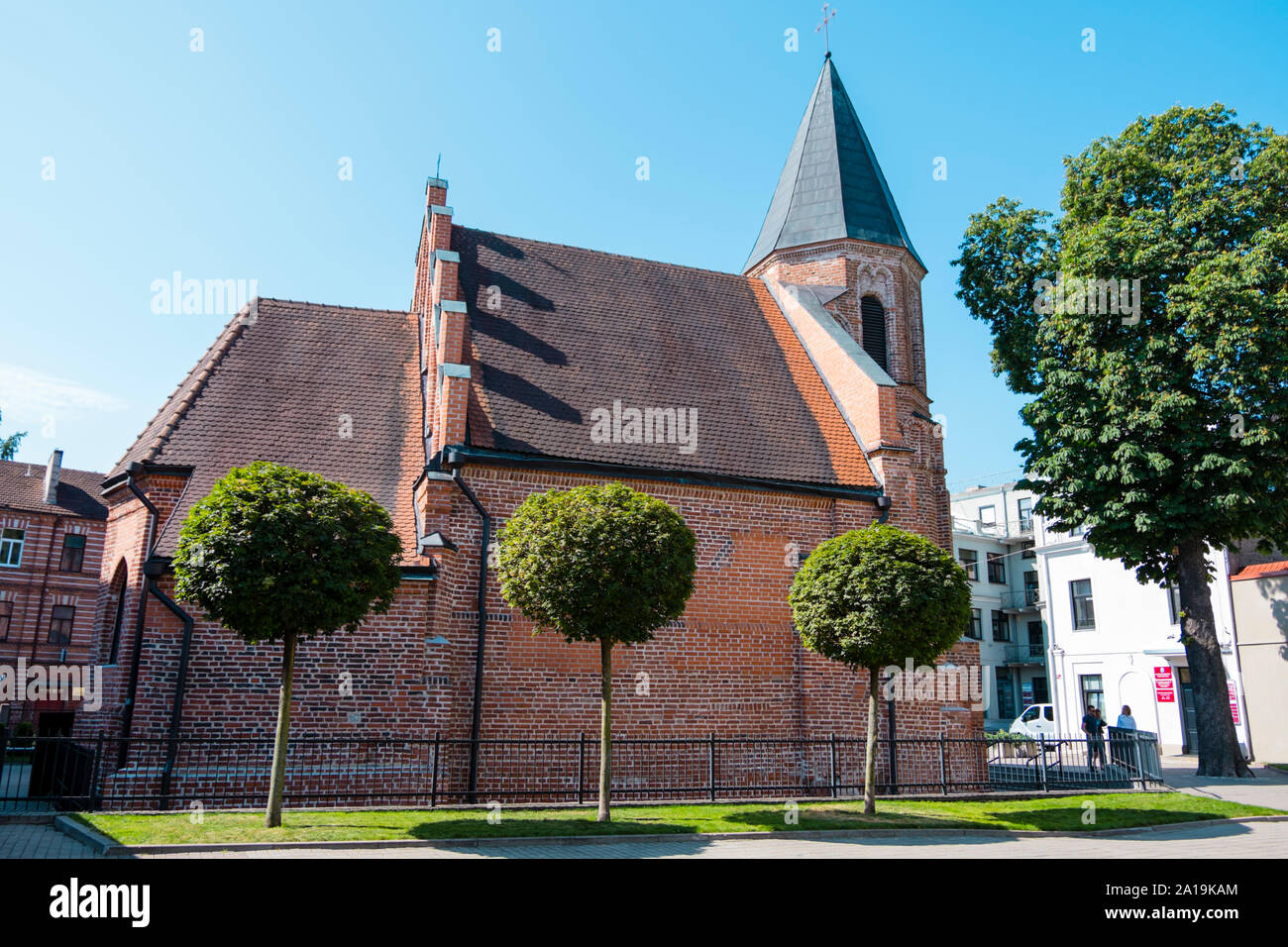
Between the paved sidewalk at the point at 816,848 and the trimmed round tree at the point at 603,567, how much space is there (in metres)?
1.86

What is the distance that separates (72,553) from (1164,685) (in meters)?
45.3

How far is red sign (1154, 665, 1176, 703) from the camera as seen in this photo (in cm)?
2903

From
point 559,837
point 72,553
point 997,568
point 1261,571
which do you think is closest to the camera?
point 559,837

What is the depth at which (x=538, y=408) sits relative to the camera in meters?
17.2

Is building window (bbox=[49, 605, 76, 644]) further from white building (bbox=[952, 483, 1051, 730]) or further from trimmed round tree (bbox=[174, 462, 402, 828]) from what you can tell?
white building (bbox=[952, 483, 1051, 730])

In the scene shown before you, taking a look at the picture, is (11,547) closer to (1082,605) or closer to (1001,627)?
(1082,605)

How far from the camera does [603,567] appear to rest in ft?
37.8

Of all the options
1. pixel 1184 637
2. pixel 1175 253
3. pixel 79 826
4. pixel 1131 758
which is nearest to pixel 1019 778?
pixel 1131 758

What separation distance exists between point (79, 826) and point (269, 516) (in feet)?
13.7

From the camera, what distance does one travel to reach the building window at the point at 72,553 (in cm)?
4059

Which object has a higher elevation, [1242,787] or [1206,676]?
[1206,676]

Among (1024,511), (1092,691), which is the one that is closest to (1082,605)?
(1092,691)

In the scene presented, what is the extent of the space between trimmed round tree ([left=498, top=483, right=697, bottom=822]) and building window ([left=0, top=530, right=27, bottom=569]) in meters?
37.7

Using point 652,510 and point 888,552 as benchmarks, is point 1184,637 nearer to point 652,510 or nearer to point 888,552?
point 888,552
